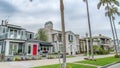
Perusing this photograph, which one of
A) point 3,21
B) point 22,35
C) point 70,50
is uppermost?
point 3,21

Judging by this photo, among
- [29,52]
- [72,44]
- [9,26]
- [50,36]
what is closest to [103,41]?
[72,44]

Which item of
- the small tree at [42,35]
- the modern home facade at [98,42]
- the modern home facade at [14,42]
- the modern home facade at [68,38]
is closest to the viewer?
the modern home facade at [14,42]

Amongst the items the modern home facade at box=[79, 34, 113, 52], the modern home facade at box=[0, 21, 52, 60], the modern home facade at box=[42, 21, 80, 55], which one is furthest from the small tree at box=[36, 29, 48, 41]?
the modern home facade at box=[0, 21, 52, 60]

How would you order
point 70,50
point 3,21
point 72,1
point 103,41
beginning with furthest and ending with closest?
1. point 103,41
2. point 70,50
3. point 3,21
4. point 72,1

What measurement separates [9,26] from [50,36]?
21991mm

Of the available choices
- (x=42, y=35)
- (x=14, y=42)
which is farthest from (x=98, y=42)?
(x=14, y=42)

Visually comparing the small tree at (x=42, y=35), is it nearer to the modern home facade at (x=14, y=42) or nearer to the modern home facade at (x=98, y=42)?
the modern home facade at (x=98, y=42)

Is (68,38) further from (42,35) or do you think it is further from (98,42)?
(98,42)

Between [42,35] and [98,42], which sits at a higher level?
[42,35]

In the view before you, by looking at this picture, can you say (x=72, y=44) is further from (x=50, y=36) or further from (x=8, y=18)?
(x=8, y=18)

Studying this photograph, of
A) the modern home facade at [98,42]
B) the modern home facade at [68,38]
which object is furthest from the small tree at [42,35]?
the modern home facade at [98,42]

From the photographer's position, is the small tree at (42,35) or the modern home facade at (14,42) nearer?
the modern home facade at (14,42)

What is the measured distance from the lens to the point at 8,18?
37656mm

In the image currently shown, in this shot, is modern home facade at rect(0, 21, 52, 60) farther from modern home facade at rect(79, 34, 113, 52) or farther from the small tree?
modern home facade at rect(79, 34, 113, 52)
